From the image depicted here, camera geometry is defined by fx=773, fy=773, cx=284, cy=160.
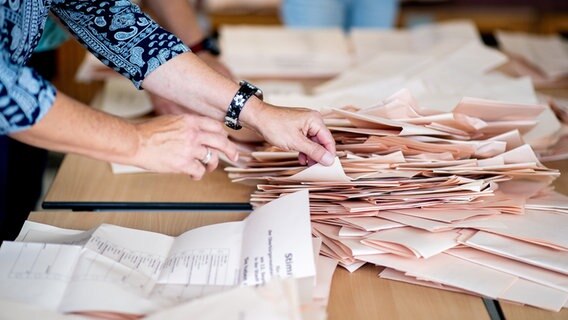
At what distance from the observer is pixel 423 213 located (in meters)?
1.31

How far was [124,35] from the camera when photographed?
4.58ft

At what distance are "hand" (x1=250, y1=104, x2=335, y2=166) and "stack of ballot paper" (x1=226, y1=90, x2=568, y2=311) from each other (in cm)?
3

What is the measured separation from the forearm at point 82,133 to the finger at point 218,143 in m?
0.12

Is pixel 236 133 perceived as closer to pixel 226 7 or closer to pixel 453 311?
pixel 453 311

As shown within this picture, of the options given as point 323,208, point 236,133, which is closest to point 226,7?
point 236,133

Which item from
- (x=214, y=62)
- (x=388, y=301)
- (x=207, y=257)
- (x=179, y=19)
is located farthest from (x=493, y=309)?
(x=179, y=19)

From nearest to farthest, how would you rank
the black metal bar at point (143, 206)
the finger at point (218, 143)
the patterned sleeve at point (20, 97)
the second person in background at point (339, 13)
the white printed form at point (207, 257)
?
the patterned sleeve at point (20, 97) < the white printed form at point (207, 257) < the finger at point (218, 143) < the black metal bar at point (143, 206) < the second person in background at point (339, 13)

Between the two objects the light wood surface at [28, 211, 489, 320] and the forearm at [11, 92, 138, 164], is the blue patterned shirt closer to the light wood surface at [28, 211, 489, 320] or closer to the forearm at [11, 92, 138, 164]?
the forearm at [11, 92, 138, 164]

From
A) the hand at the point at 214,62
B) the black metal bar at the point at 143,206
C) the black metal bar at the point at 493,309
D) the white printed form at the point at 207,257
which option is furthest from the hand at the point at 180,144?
the hand at the point at 214,62

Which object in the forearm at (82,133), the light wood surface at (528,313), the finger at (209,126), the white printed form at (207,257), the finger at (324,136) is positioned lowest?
the light wood surface at (528,313)

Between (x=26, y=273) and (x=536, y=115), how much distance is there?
3.25ft

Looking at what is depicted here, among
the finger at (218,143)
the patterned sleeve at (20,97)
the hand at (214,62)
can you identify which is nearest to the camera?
the patterned sleeve at (20,97)

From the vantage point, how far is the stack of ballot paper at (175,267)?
1.06m

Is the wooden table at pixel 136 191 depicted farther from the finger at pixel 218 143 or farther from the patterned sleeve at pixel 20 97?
the patterned sleeve at pixel 20 97
